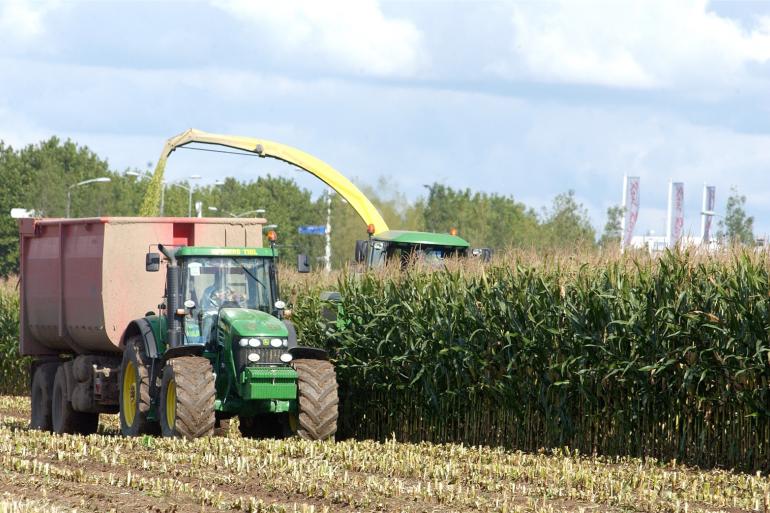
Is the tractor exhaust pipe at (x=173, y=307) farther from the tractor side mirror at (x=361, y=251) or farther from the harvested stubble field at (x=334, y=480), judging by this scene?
the tractor side mirror at (x=361, y=251)

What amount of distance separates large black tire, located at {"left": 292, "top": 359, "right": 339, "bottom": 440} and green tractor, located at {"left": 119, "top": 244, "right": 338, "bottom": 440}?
1 centimetres

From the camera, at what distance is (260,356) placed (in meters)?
17.3

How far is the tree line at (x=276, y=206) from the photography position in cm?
6475

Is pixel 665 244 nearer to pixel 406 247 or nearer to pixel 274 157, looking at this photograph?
pixel 406 247

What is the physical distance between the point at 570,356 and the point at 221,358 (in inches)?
182

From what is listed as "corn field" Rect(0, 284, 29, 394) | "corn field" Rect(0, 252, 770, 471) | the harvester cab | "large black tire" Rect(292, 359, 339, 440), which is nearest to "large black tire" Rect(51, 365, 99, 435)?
"corn field" Rect(0, 252, 770, 471)

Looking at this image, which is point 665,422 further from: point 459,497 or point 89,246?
point 89,246

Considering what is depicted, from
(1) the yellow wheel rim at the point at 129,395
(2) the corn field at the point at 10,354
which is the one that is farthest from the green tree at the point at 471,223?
(1) the yellow wheel rim at the point at 129,395

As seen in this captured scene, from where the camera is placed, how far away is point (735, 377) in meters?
15.2

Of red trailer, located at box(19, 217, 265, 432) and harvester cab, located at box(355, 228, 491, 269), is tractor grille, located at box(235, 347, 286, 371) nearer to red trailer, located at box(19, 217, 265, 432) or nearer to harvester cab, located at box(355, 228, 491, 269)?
red trailer, located at box(19, 217, 265, 432)

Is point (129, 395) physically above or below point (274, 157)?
below

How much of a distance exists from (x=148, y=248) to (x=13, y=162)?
2650 inches

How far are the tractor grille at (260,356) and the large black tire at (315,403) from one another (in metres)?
0.37

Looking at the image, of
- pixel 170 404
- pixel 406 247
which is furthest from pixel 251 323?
pixel 406 247
